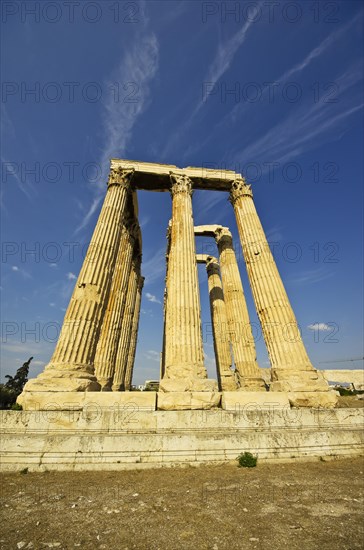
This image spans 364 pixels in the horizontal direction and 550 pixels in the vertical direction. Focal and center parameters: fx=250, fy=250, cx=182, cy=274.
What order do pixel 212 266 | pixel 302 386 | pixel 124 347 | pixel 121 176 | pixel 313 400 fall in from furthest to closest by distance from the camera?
pixel 212 266
pixel 124 347
pixel 121 176
pixel 302 386
pixel 313 400

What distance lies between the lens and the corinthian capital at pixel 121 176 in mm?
14405

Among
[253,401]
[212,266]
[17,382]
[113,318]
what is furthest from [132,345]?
[17,382]

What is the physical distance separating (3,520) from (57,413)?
138 inches

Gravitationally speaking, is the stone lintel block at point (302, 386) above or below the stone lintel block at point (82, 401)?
above

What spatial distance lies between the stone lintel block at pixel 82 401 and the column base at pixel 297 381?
5171 mm

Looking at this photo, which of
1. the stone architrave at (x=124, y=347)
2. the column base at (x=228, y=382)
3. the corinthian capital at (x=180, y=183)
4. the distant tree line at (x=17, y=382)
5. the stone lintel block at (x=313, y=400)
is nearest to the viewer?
the stone lintel block at (x=313, y=400)

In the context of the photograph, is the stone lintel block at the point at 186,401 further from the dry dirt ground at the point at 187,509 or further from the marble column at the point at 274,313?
the marble column at the point at 274,313

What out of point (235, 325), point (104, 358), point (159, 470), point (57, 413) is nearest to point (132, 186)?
point (104, 358)

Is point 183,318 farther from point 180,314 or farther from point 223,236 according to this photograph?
point 223,236

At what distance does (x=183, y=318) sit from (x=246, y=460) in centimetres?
552

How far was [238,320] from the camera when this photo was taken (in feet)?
62.9

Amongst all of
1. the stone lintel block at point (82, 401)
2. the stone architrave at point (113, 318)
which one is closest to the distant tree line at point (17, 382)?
the stone architrave at point (113, 318)

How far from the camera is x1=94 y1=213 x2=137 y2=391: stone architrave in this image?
46.2 feet

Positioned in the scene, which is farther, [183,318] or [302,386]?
[183,318]
